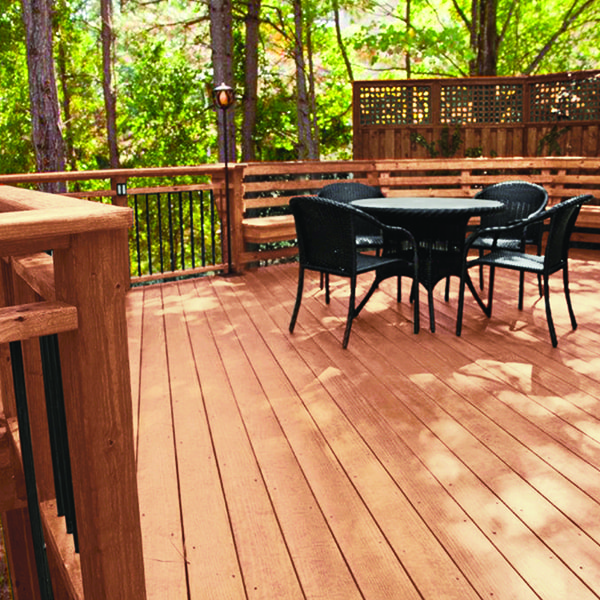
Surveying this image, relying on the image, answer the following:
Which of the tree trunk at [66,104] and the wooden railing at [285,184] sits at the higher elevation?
the tree trunk at [66,104]

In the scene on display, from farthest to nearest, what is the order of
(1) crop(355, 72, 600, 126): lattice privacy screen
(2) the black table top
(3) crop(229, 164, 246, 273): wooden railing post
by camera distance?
1. (1) crop(355, 72, 600, 126): lattice privacy screen
2. (3) crop(229, 164, 246, 273): wooden railing post
3. (2) the black table top

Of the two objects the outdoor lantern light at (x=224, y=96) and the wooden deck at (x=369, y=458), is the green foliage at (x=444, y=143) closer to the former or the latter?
the outdoor lantern light at (x=224, y=96)

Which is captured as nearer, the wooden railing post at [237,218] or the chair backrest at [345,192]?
the chair backrest at [345,192]

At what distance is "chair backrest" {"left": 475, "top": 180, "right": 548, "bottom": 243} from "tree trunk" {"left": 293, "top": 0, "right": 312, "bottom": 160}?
26.2 feet

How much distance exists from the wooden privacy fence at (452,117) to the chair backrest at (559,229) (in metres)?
4.46

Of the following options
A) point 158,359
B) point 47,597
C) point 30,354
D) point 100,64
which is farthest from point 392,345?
point 100,64

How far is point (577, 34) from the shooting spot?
16.5 m

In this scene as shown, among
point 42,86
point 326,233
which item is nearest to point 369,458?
point 326,233

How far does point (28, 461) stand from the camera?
132cm

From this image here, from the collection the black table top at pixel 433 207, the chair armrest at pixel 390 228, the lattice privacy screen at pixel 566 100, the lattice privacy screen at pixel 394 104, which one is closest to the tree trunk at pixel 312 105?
the lattice privacy screen at pixel 394 104

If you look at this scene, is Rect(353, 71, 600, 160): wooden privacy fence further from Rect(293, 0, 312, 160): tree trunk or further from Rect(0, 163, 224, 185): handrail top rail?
Rect(293, 0, 312, 160): tree trunk

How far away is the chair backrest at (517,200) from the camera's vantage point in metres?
4.96

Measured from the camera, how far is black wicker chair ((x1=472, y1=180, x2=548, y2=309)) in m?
4.88

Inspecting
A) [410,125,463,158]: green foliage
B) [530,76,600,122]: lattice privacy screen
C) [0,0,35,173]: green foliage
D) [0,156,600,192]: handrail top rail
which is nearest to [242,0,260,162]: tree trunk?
[410,125,463,158]: green foliage
